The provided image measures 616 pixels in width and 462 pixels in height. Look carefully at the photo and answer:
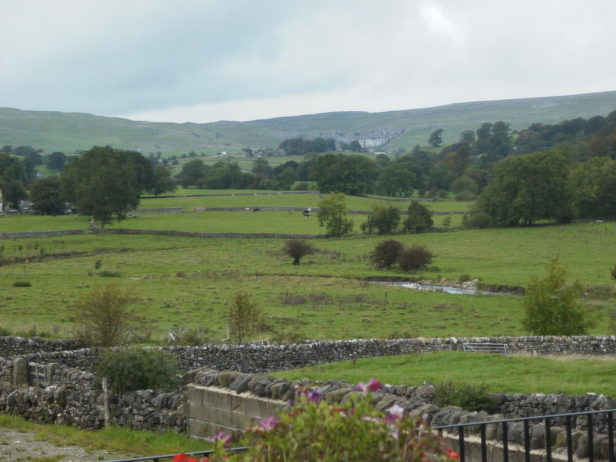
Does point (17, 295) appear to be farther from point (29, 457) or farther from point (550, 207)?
point (550, 207)

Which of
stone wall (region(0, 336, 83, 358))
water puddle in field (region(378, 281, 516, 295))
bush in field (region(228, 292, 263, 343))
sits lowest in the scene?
water puddle in field (region(378, 281, 516, 295))

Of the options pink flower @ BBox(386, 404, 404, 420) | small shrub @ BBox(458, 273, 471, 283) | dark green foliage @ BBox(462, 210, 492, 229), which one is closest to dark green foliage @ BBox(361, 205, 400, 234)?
dark green foliage @ BBox(462, 210, 492, 229)

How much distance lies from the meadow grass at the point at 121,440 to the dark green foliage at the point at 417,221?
279 ft

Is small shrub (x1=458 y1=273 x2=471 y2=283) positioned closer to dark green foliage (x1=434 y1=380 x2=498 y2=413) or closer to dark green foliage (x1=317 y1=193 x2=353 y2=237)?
dark green foliage (x1=317 y1=193 x2=353 y2=237)

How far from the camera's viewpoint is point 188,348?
1067 inches

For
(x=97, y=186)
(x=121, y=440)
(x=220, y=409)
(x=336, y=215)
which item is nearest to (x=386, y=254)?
(x=336, y=215)

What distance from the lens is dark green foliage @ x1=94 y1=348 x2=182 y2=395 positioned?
1753 centimetres

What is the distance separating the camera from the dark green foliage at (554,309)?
34.8m

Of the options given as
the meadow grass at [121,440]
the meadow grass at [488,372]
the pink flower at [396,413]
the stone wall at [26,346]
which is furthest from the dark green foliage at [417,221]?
the pink flower at [396,413]

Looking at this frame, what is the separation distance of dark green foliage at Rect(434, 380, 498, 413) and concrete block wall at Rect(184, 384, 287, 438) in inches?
159

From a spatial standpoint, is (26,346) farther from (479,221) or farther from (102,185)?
(102,185)

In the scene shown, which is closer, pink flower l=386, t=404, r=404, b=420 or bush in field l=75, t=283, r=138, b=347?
pink flower l=386, t=404, r=404, b=420

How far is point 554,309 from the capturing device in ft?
114

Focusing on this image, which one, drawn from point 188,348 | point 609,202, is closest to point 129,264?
point 188,348
